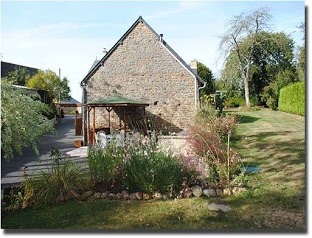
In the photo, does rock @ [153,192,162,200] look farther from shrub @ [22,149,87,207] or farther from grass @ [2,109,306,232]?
shrub @ [22,149,87,207]

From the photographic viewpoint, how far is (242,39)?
896 centimetres

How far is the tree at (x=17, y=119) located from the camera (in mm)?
4559

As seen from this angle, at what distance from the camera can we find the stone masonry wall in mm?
12445

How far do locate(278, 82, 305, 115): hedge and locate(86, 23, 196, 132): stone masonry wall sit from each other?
377 cm

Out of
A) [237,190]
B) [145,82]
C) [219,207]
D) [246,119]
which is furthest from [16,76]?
[145,82]

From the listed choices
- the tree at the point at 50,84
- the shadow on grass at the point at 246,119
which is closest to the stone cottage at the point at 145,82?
the tree at the point at 50,84

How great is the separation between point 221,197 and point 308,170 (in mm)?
1319

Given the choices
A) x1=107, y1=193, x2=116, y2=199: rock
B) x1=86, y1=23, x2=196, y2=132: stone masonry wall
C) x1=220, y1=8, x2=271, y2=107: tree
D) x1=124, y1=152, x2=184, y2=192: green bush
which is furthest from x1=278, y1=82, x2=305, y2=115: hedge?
x1=107, y1=193, x2=116, y2=199: rock

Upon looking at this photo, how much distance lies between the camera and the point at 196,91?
487 inches

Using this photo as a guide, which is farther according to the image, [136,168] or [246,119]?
[246,119]

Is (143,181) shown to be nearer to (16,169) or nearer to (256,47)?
(16,169)

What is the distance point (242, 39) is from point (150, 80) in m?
4.27

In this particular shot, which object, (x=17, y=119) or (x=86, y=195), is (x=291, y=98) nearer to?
(x=86, y=195)

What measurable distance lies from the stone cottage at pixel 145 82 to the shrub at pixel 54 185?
271 inches
